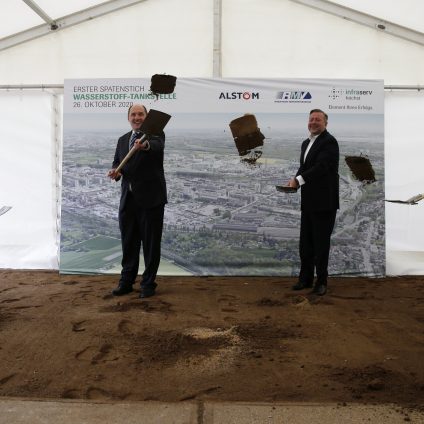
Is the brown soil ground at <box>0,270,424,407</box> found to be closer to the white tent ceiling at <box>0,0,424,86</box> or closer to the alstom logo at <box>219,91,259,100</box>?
the alstom logo at <box>219,91,259,100</box>

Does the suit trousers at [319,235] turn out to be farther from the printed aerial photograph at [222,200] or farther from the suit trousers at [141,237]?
the suit trousers at [141,237]

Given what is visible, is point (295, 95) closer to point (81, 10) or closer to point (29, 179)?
point (81, 10)

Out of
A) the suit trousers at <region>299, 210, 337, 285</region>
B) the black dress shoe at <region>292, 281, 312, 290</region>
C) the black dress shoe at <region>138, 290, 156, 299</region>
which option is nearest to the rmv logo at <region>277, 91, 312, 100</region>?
the suit trousers at <region>299, 210, 337, 285</region>

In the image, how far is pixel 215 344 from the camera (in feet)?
9.64

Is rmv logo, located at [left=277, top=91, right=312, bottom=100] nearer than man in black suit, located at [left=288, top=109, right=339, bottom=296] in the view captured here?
No

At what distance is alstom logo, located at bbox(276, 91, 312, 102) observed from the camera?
5.05 meters

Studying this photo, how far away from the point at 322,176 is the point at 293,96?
1.16m

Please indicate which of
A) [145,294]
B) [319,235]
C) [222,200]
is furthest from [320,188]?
[145,294]

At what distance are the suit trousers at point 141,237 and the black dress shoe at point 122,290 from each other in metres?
0.03

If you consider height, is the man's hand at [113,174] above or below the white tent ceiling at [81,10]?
below

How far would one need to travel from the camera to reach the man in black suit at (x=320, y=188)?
430 centimetres

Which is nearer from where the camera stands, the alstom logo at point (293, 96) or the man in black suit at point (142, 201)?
the man in black suit at point (142, 201)

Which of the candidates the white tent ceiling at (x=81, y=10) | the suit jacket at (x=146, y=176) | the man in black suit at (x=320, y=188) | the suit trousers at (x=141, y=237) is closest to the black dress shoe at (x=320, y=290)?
the man in black suit at (x=320, y=188)

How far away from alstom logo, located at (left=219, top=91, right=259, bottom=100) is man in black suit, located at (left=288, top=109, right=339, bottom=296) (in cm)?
86
